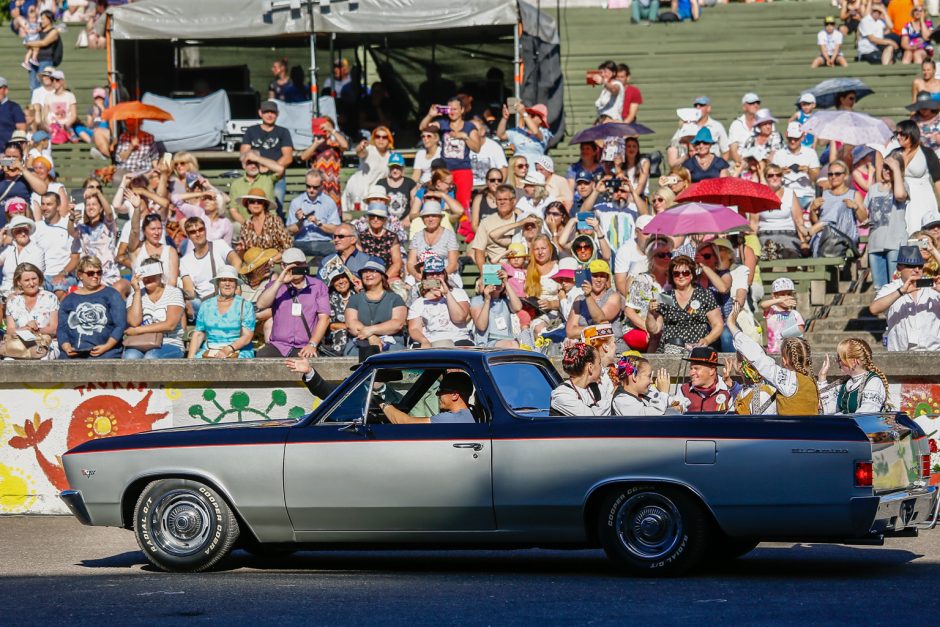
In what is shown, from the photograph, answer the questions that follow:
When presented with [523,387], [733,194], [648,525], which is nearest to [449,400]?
[523,387]

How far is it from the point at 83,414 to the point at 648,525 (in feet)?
21.5

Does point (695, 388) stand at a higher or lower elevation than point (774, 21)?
lower

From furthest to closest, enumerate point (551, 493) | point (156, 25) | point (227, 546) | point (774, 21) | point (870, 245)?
point (774, 21)
point (156, 25)
point (870, 245)
point (227, 546)
point (551, 493)

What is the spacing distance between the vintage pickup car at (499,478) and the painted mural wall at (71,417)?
335cm

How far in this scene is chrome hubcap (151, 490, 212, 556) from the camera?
1032cm

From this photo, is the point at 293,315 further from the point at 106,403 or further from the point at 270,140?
the point at 270,140

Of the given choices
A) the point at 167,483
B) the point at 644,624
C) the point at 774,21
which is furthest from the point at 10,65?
the point at 644,624

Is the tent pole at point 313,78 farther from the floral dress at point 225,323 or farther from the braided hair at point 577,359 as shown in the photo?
the braided hair at point 577,359

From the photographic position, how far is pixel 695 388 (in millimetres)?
11789

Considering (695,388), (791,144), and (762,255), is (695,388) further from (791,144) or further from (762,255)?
(791,144)

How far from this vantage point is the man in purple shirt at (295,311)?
1484 cm

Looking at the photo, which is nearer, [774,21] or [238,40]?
[238,40]

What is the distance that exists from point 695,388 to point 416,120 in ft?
52.2

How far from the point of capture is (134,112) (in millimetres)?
21875
